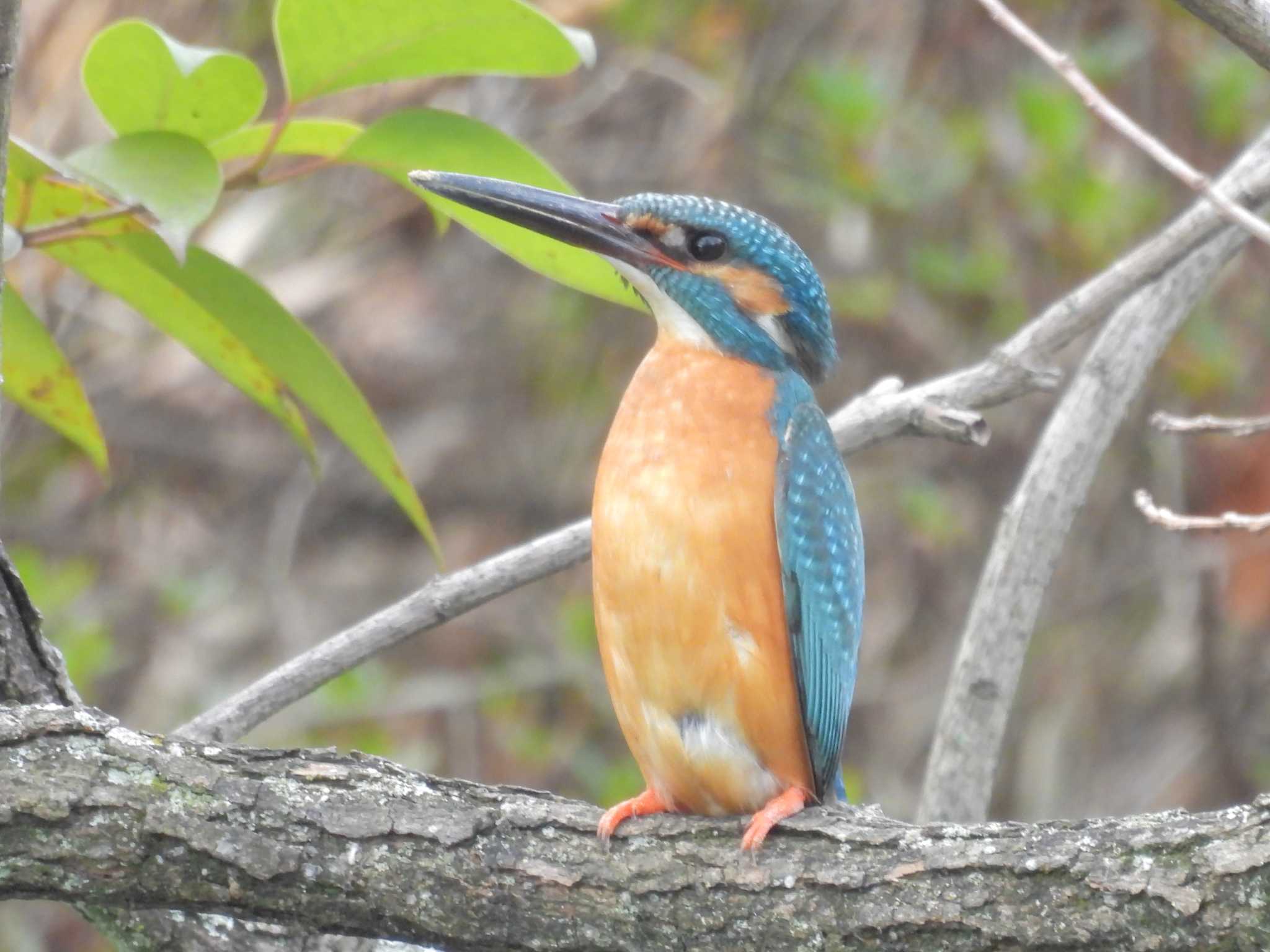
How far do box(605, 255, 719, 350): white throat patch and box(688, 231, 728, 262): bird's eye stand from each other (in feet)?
0.33

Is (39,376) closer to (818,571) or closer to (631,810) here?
(631,810)

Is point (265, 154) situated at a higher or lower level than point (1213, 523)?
higher

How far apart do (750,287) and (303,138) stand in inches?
36.8

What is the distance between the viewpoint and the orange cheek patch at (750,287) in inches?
122

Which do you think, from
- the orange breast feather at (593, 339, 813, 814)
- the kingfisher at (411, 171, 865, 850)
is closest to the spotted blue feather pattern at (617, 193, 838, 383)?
the kingfisher at (411, 171, 865, 850)

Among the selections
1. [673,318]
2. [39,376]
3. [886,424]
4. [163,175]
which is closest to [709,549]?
[886,424]

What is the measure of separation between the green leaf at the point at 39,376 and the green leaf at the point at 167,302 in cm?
12

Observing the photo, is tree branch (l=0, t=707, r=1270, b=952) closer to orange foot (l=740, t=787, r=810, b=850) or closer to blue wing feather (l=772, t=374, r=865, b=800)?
orange foot (l=740, t=787, r=810, b=850)

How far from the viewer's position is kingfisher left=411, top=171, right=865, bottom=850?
2670mm

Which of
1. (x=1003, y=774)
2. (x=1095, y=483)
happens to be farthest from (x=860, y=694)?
(x=1095, y=483)

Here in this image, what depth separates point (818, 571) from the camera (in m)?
2.83

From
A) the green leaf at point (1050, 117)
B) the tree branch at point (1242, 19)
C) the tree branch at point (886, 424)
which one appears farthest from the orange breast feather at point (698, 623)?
the green leaf at point (1050, 117)

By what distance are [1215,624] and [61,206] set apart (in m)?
4.61

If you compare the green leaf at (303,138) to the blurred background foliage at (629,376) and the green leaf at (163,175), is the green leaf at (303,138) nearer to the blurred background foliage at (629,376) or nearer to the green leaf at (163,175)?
the green leaf at (163,175)
